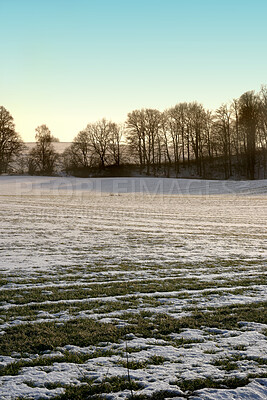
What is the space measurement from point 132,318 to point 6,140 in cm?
6126

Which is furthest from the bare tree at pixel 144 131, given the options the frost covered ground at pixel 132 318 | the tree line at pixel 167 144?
the frost covered ground at pixel 132 318

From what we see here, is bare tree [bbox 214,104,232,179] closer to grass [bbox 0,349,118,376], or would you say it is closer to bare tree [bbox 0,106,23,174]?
bare tree [bbox 0,106,23,174]

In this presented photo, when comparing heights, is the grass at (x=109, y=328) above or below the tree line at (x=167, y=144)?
below

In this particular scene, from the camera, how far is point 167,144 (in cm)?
7119

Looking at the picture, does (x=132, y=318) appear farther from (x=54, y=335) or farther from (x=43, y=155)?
(x=43, y=155)

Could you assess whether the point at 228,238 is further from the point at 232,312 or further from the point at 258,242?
the point at 232,312

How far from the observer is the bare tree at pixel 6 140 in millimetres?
61906

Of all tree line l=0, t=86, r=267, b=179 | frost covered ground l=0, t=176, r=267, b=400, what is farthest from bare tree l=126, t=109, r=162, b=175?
frost covered ground l=0, t=176, r=267, b=400

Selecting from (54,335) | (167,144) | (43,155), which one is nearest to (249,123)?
(167,144)

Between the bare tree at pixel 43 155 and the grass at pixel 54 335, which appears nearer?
the grass at pixel 54 335

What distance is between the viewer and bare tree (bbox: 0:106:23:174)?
203 ft

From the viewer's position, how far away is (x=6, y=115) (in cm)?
6262

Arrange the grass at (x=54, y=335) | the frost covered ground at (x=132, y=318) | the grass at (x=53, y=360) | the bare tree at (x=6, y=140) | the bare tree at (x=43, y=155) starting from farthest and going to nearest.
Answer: the bare tree at (x=43, y=155)
the bare tree at (x=6, y=140)
the grass at (x=54, y=335)
the grass at (x=53, y=360)
the frost covered ground at (x=132, y=318)

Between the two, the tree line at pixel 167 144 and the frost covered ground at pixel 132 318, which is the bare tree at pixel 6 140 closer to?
the tree line at pixel 167 144
